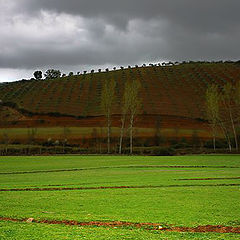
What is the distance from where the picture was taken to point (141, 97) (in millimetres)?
120375

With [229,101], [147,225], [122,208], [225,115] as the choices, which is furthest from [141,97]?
[147,225]

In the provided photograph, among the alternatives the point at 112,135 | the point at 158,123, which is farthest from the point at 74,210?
A: the point at 158,123

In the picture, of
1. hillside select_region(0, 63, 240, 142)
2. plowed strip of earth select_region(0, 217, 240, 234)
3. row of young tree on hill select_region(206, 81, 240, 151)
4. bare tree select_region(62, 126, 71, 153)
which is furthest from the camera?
hillside select_region(0, 63, 240, 142)

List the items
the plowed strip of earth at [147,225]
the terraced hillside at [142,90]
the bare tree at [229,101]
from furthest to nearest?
the terraced hillside at [142,90]
the bare tree at [229,101]
the plowed strip of earth at [147,225]

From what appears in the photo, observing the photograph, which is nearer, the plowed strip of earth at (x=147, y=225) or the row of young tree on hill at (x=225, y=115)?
the plowed strip of earth at (x=147, y=225)

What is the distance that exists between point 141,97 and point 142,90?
19.8ft

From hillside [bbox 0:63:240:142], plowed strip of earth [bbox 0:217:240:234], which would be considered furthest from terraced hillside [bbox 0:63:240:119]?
plowed strip of earth [bbox 0:217:240:234]

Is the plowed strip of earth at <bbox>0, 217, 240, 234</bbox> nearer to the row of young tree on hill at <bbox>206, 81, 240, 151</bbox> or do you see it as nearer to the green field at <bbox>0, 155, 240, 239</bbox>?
the green field at <bbox>0, 155, 240, 239</bbox>

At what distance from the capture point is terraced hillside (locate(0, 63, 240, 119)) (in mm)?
114688

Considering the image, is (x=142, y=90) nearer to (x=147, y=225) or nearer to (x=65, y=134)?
(x=65, y=134)

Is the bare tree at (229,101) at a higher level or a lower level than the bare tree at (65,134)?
higher

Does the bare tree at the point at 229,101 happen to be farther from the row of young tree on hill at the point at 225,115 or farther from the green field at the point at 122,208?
the green field at the point at 122,208

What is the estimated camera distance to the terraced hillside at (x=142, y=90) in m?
→ 115

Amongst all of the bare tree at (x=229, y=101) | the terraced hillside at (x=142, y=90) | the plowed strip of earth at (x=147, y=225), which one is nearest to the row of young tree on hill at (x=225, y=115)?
the bare tree at (x=229, y=101)
